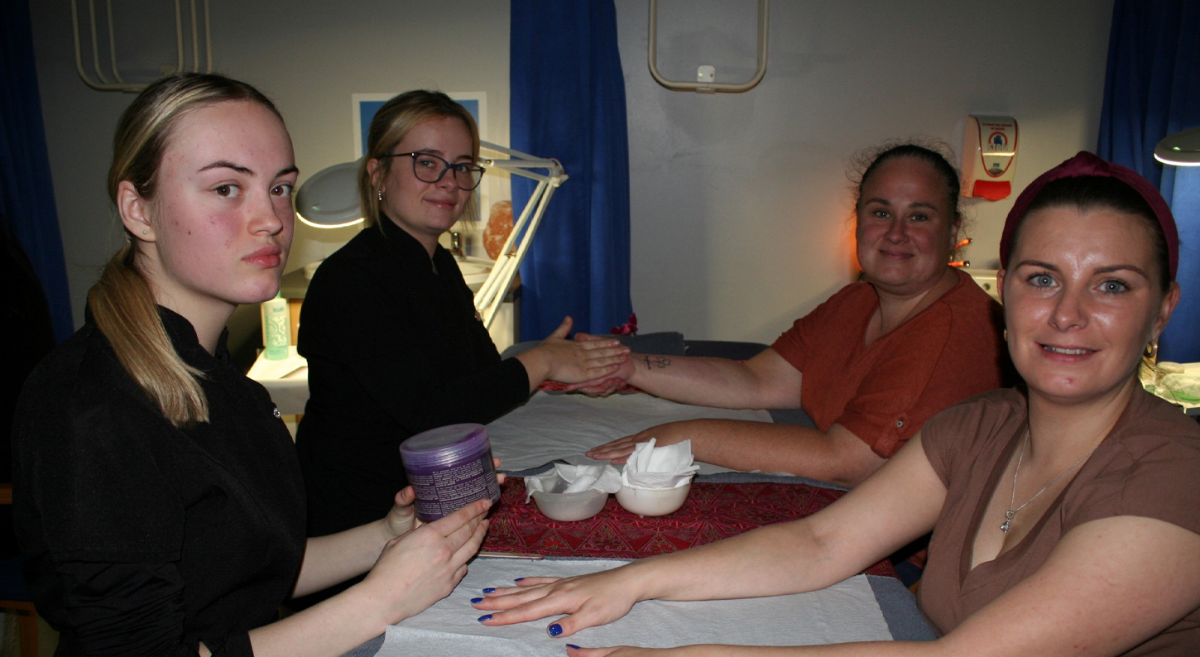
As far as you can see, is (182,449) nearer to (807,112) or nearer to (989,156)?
(807,112)

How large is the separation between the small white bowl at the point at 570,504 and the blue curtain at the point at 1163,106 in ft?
9.89

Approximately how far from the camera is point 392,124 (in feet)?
5.30

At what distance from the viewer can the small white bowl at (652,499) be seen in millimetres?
1158

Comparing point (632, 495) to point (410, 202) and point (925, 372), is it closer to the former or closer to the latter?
point (925, 372)

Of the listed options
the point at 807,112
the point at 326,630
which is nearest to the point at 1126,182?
the point at 326,630

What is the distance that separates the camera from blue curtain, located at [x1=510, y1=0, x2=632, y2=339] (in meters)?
2.61

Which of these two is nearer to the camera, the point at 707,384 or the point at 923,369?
the point at 923,369

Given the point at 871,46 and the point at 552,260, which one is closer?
the point at 552,260

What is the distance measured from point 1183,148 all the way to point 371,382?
2.33 meters

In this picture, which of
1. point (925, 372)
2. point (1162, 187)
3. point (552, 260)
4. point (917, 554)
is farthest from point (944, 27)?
point (917, 554)

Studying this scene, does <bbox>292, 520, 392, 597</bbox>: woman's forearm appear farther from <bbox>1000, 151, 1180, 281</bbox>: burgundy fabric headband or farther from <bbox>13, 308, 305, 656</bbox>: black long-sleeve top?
<bbox>1000, 151, 1180, 281</bbox>: burgundy fabric headband

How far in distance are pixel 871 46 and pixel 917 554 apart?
2.42 metres


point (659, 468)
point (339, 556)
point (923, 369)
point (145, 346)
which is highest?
point (145, 346)

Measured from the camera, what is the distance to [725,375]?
1957mm
